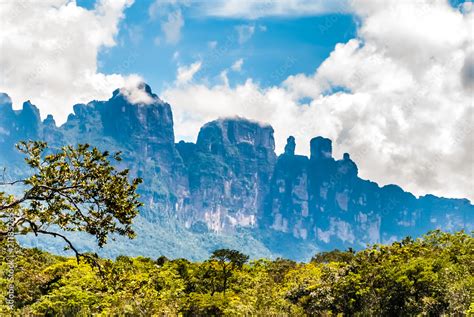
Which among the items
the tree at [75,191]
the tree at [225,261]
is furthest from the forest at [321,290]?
the tree at [75,191]

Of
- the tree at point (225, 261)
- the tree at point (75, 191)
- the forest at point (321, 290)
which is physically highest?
the tree at point (225, 261)

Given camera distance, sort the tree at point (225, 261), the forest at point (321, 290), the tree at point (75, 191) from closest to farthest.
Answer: the tree at point (75, 191) → the forest at point (321, 290) → the tree at point (225, 261)

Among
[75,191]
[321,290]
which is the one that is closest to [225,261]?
[321,290]

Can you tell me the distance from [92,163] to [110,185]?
2.65 ft

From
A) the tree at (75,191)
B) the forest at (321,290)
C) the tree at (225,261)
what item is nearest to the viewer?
the tree at (75,191)

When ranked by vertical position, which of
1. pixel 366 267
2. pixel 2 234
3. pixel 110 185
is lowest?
pixel 2 234

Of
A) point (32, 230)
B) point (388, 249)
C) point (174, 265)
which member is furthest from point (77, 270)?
point (32, 230)

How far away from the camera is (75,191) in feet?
47.4

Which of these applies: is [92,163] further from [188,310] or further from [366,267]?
[188,310]

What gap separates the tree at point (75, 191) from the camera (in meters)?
14.0

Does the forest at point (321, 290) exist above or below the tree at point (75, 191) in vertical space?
above

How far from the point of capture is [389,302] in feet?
202

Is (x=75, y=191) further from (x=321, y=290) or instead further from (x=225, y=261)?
(x=225, y=261)

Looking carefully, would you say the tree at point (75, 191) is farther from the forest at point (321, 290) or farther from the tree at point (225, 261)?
the tree at point (225, 261)
